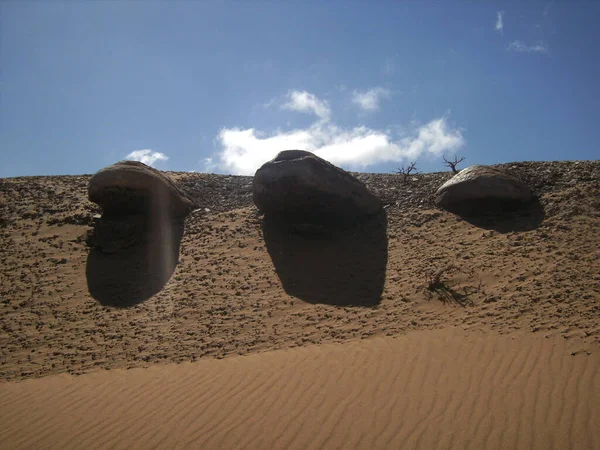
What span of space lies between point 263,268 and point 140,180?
4.02m

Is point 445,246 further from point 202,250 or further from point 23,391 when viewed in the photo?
point 23,391

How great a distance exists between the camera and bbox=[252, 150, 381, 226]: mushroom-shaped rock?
10102 millimetres

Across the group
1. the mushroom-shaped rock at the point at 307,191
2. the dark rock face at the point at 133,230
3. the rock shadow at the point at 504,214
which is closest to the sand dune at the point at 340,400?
the dark rock face at the point at 133,230

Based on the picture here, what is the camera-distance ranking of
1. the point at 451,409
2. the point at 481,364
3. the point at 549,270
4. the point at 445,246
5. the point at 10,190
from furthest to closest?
1. the point at 10,190
2. the point at 445,246
3. the point at 549,270
4. the point at 481,364
5. the point at 451,409

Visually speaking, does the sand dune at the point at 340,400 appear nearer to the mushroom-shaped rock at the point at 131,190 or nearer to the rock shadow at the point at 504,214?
the rock shadow at the point at 504,214

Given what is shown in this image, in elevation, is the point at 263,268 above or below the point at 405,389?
above

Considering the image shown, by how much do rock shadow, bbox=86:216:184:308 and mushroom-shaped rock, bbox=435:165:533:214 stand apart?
6.71 m

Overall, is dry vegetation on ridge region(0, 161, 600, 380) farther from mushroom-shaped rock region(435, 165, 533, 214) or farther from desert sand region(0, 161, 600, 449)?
mushroom-shaped rock region(435, 165, 533, 214)

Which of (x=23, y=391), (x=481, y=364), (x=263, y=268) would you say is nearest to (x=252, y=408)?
(x=481, y=364)

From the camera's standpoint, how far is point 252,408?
488cm

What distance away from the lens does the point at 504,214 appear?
10.0 meters

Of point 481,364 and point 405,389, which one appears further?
point 481,364

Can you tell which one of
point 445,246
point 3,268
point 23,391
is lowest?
point 23,391

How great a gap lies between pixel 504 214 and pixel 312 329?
5751 millimetres
